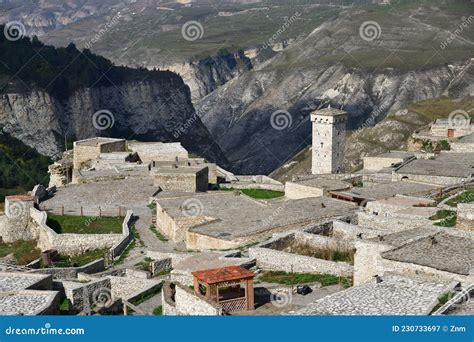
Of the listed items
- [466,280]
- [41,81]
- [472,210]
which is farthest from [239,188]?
[41,81]

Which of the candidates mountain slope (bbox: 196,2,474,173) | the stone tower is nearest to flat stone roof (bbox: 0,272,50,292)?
the stone tower

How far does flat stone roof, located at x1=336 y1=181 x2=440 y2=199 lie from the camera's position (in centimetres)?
3638

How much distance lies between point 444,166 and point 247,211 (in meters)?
11.2

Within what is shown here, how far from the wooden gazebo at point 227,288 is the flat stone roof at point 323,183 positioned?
17.0 meters

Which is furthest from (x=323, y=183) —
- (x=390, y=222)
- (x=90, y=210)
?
(x=390, y=222)

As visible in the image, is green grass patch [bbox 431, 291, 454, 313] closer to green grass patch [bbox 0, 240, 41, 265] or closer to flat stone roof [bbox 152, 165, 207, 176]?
green grass patch [bbox 0, 240, 41, 265]

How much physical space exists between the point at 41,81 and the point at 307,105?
74206mm

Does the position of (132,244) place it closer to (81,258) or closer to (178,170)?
(81,258)

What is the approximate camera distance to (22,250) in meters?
37.7
